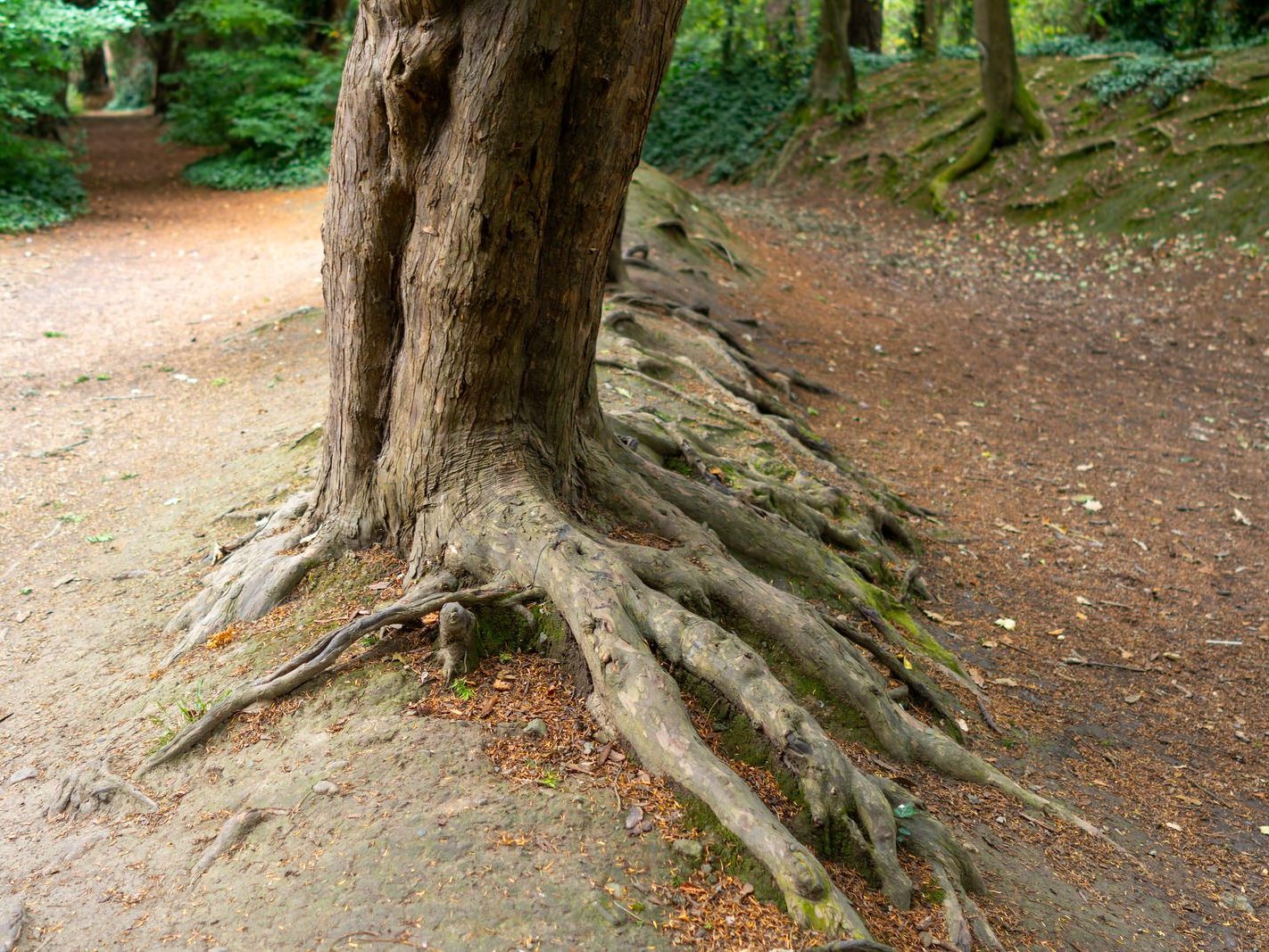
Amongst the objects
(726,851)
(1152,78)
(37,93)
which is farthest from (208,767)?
(1152,78)

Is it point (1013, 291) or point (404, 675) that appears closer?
point (404, 675)

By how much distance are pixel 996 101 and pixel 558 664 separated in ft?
55.9

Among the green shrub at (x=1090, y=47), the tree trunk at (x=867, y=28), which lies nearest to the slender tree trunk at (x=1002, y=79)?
the green shrub at (x=1090, y=47)

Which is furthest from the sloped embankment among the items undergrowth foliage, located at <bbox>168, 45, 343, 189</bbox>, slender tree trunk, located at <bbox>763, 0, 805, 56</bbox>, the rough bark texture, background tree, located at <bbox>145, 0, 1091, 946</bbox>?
background tree, located at <bbox>145, 0, 1091, 946</bbox>

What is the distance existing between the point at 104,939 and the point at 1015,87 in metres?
18.7

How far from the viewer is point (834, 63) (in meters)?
21.6

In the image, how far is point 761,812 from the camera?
10.5ft

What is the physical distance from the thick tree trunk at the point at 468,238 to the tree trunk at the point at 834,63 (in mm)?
18995

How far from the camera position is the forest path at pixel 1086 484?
15.7 feet

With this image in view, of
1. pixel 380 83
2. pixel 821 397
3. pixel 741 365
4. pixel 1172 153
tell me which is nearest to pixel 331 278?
pixel 380 83

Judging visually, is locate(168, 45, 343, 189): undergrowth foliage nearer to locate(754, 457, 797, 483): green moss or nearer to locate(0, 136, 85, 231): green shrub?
locate(0, 136, 85, 231): green shrub

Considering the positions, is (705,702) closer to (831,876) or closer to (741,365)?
(831,876)

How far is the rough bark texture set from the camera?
17000 millimetres

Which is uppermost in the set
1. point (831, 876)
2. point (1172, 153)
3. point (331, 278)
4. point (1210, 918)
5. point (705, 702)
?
point (1172, 153)
